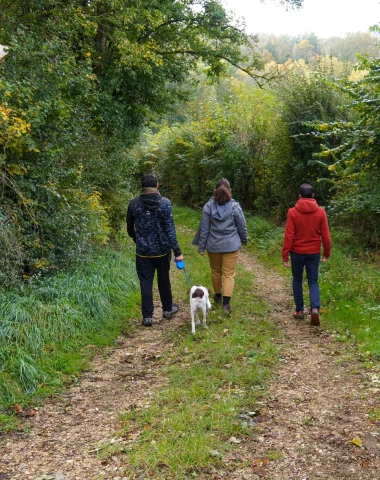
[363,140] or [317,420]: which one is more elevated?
[363,140]

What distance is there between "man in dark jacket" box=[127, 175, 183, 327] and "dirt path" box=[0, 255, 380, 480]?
1.04 metres

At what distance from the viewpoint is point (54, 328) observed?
Result: 219 inches

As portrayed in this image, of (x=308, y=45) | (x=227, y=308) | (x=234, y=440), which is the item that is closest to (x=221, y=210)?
(x=227, y=308)

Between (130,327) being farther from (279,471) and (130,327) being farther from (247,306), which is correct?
(279,471)

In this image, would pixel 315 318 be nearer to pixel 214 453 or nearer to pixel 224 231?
pixel 224 231

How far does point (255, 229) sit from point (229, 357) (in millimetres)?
9454

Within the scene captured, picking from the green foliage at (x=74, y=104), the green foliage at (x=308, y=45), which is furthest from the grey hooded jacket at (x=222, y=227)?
the green foliage at (x=308, y=45)

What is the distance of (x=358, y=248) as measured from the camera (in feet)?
31.9

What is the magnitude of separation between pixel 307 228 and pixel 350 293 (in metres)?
1.41

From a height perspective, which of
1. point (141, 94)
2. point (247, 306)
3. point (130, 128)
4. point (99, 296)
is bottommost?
point (247, 306)

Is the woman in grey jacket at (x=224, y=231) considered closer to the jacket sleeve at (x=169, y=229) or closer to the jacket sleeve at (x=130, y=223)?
the jacket sleeve at (x=169, y=229)

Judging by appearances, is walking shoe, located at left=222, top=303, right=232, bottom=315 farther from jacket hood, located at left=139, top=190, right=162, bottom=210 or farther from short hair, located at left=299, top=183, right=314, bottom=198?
short hair, located at left=299, top=183, right=314, bottom=198

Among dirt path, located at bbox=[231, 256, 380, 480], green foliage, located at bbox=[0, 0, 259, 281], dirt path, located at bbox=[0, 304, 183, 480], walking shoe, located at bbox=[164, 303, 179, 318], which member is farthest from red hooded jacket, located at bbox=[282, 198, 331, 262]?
green foliage, located at bbox=[0, 0, 259, 281]

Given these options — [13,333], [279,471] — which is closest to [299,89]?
[13,333]
